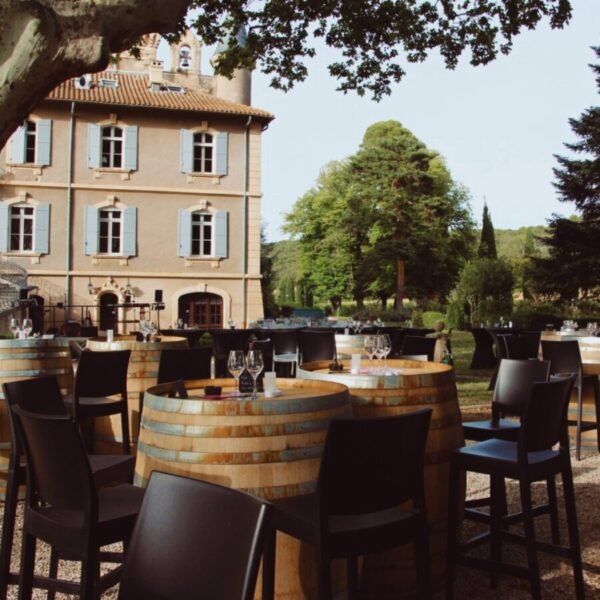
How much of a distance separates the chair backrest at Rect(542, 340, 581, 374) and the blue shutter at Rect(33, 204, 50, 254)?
16.9 meters

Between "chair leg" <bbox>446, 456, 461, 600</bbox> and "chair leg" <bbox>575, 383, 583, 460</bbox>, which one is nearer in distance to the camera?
"chair leg" <bbox>446, 456, 461, 600</bbox>

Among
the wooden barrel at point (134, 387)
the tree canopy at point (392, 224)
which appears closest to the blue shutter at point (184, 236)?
the wooden barrel at point (134, 387)

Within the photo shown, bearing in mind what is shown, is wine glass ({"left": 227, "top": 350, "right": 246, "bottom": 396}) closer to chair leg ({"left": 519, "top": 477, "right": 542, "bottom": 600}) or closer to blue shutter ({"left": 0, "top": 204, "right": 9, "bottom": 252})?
chair leg ({"left": 519, "top": 477, "right": 542, "bottom": 600})

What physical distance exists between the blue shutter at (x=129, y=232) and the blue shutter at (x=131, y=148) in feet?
4.46

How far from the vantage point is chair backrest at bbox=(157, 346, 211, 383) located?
466cm

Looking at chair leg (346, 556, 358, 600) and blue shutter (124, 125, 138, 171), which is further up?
blue shutter (124, 125, 138, 171)

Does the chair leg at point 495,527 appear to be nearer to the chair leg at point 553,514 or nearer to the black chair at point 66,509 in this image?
A: the chair leg at point 553,514

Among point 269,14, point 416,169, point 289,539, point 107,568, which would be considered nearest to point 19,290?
point 269,14

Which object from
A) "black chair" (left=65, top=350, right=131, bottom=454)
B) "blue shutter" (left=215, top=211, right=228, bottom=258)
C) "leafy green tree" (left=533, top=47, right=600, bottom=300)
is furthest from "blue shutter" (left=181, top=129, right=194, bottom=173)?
"black chair" (left=65, top=350, right=131, bottom=454)

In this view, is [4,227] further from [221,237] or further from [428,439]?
[428,439]

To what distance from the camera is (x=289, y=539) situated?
8.14 ft

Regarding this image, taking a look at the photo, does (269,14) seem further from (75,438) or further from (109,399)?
(75,438)

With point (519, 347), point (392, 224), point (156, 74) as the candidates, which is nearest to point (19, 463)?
point (519, 347)

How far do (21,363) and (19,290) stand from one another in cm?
1458
